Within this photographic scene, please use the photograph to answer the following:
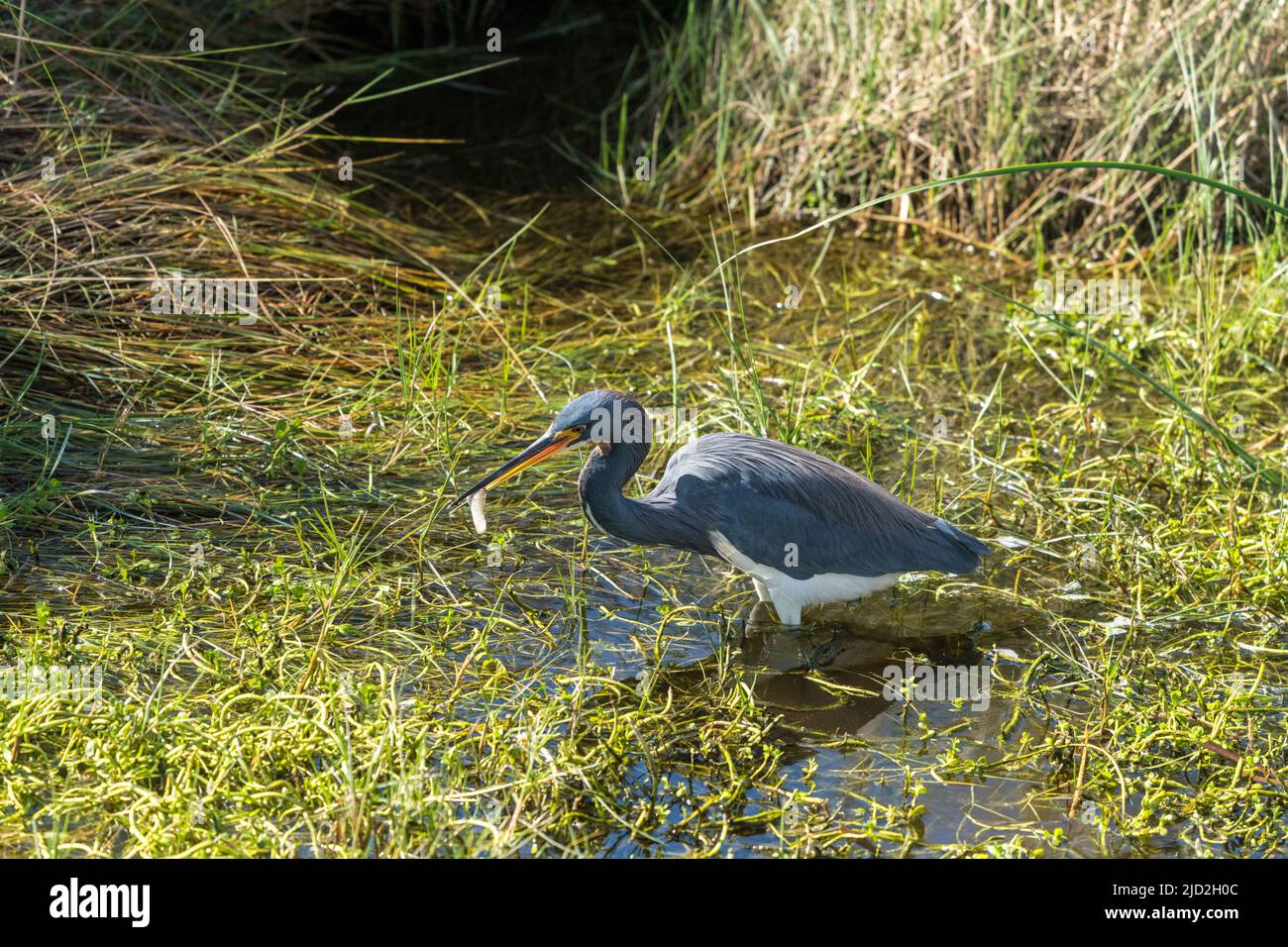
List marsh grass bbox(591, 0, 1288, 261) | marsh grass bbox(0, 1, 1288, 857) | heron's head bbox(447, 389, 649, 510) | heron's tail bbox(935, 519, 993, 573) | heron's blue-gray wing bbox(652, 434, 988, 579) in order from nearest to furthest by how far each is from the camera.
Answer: marsh grass bbox(0, 1, 1288, 857)
heron's head bbox(447, 389, 649, 510)
heron's blue-gray wing bbox(652, 434, 988, 579)
heron's tail bbox(935, 519, 993, 573)
marsh grass bbox(591, 0, 1288, 261)

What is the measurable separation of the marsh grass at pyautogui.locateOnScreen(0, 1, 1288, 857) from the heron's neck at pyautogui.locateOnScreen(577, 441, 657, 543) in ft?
1.37

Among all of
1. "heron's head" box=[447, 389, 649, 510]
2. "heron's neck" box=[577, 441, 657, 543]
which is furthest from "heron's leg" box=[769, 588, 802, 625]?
"heron's head" box=[447, 389, 649, 510]

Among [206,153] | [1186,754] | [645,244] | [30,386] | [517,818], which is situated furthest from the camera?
[645,244]

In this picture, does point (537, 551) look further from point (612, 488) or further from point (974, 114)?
point (974, 114)

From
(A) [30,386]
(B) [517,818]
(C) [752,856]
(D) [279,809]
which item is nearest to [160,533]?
(A) [30,386]

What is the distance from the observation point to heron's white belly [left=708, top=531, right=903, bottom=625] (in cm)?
543

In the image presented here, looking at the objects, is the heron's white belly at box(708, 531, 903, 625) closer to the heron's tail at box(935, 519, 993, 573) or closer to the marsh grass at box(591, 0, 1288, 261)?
the heron's tail at box(935, 519, 993, 573)

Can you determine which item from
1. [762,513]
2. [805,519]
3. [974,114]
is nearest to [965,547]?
[805,519]

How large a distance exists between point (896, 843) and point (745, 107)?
627 cm

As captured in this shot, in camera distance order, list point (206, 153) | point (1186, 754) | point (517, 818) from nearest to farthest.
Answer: point (517, 818)
point (1186, 754)
point (206, 153)

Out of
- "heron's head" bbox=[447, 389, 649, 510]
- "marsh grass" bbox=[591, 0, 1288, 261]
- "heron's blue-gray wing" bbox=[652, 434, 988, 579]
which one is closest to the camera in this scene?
"heron's head" bbox=[447, 389, 649, 510]

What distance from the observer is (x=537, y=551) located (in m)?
5.97
